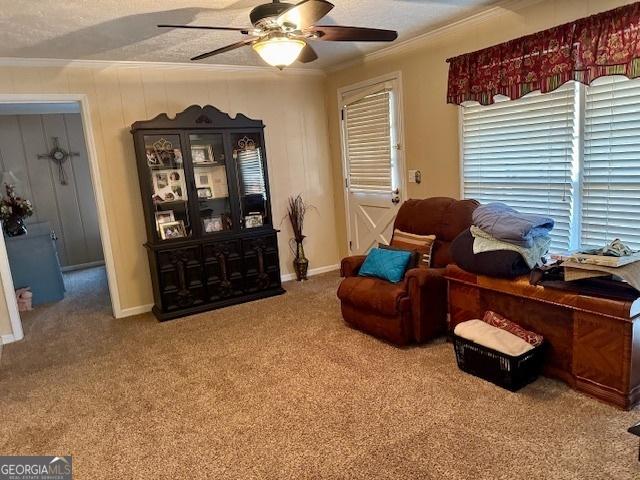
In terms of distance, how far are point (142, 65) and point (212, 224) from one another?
65.3 inches

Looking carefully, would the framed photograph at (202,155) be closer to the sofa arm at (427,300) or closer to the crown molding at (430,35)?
the crown molding at (430,35)

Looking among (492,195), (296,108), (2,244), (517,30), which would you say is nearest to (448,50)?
(517,30)

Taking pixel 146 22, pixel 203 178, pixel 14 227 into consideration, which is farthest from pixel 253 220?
pixel 14 227

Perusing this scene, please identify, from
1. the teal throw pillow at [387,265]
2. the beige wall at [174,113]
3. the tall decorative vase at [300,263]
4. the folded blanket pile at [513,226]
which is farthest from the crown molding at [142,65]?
the folded blanket pile at [513,226]

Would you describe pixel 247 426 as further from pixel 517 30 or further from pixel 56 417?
pixel 517 30

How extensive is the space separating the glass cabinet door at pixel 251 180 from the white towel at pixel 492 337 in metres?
2.59

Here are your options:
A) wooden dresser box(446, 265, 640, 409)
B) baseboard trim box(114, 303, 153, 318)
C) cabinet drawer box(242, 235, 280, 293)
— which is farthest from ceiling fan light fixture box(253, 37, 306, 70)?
baseboard trim box(114, 303, 153, 318)

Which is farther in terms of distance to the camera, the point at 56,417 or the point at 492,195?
the point at 492,195

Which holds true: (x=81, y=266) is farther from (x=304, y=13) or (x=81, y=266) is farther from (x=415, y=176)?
(x=304, y=13)

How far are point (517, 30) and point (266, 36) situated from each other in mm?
1954

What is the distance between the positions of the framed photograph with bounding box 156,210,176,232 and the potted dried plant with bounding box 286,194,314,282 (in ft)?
4.70

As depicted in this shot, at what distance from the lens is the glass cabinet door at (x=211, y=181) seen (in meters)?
4.47

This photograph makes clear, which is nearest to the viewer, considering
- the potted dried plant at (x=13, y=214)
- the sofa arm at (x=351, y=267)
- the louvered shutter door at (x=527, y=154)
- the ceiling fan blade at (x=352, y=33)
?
the ceiling fan blade at (x=352, y=33)

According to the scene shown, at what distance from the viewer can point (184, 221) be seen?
4.43 m
